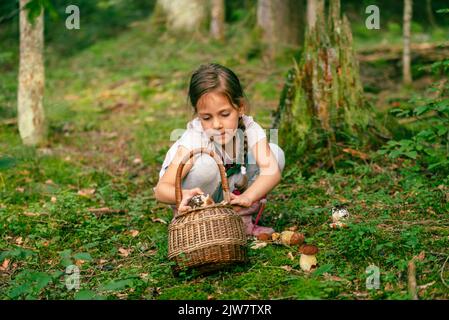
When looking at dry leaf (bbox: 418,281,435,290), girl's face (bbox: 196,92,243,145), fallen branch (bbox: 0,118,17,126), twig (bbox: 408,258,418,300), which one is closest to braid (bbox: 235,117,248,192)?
girl's face (bbox: 196,92,243,145)

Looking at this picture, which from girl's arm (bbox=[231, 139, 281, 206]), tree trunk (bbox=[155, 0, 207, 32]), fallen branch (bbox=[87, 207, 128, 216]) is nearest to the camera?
girl's arm (bbox=[231, 139, 281, 206])

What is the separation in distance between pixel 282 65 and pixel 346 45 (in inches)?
145

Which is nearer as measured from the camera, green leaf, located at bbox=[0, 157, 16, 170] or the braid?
green leaf, located at bbox=[0, 157, 16, 170]

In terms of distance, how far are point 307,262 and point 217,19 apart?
28.1 ft

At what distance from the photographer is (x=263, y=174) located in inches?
148

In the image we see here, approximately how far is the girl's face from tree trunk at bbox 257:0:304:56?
548 cm

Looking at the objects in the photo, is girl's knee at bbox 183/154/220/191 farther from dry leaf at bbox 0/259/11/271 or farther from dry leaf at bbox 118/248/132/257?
dry leaf at bbox 0/259/11/271

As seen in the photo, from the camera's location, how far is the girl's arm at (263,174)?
143 inches

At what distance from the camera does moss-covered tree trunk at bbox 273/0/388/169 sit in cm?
516

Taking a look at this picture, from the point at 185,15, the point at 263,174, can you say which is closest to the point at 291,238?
the point at 263,174

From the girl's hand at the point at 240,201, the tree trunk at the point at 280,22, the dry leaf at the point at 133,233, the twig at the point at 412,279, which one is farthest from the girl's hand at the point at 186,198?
the tree trunk at the point at 280,22

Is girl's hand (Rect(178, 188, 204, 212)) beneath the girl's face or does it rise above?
beneath

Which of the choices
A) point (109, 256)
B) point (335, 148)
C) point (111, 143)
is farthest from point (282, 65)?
point (109, 256)
